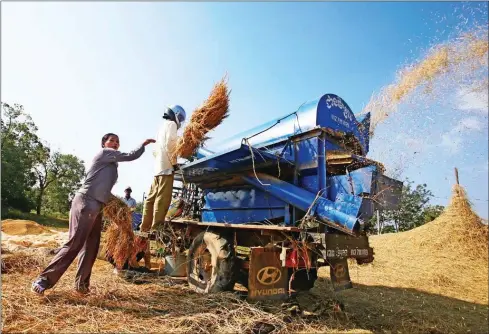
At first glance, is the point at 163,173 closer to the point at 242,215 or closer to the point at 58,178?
the point at 242,215

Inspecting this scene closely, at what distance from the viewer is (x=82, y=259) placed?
3.95m

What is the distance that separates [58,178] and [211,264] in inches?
1650

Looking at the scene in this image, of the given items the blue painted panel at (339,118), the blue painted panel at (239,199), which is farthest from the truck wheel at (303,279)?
the blue painted panel at (339,118)

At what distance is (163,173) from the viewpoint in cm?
501

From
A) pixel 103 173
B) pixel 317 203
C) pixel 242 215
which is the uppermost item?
pixel 103 173

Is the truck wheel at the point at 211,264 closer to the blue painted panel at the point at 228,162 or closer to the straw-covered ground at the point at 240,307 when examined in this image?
the straw-covered ground at the point at 240,307

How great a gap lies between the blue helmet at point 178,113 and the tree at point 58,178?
39.3m

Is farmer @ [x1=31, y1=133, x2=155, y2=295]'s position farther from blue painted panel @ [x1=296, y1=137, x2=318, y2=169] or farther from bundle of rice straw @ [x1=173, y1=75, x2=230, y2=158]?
blue painted panel @ [x1=296, y1=137, x2=318, y2=169]

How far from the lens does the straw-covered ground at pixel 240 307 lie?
3.13m

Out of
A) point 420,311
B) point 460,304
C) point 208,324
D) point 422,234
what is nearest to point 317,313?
point 208,324

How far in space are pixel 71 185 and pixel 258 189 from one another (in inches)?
1663

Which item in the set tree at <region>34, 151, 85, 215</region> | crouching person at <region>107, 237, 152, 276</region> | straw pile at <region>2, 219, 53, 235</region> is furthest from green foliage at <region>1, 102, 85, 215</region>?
crouching person at <region>107, 237, 152, 276</region>

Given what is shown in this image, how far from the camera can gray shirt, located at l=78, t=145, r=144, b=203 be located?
12.9 feet

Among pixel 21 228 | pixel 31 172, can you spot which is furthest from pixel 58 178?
pixel 21 228
